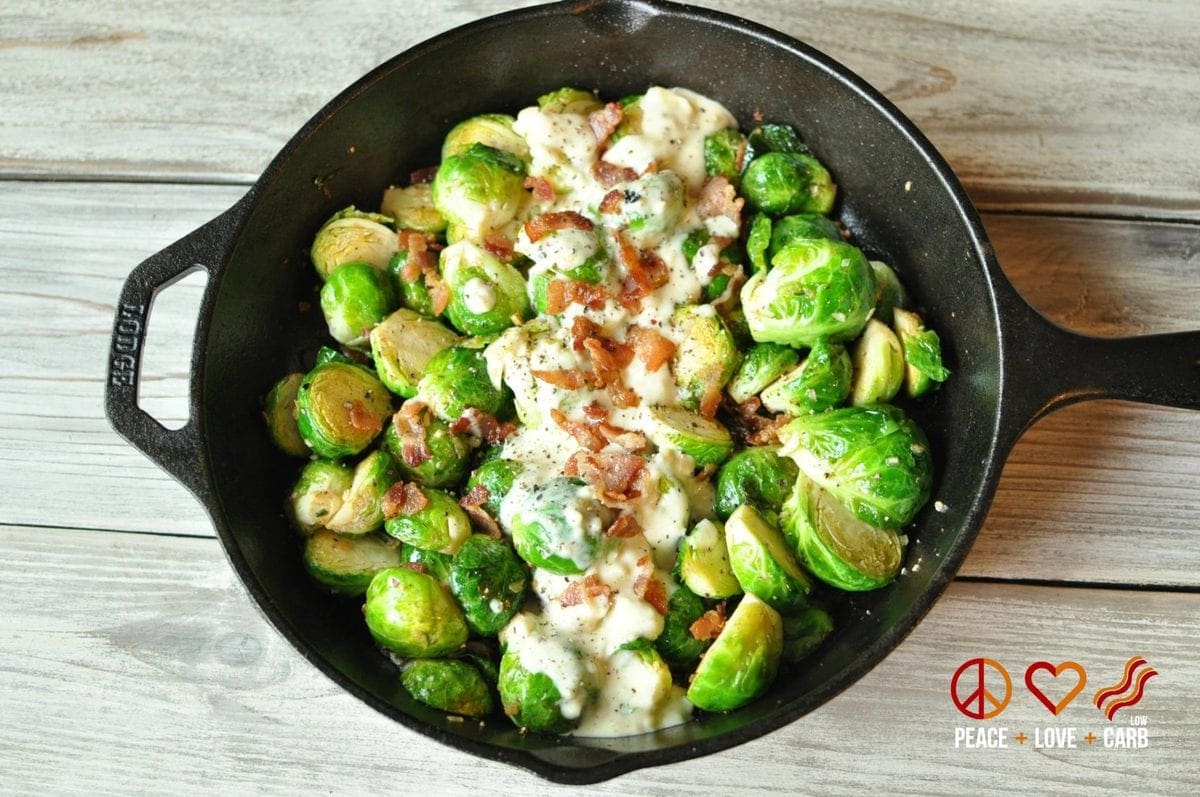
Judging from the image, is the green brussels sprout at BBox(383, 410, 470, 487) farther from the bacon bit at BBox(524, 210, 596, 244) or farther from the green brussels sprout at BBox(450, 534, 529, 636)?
the bacon bit at BBox(524, 210, 596, 244)

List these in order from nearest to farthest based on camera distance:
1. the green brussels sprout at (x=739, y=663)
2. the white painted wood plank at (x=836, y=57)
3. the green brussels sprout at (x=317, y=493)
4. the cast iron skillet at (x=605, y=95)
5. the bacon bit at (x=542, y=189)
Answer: the cast iron skillet at (x=605, y=95)
the green brussels sprout at (x=739, y=663)
the green brussels sprout at (x=317, y=493)
the bacon bit at (x=542, y=189)
the white painted wood plank at (x=836, y=57)

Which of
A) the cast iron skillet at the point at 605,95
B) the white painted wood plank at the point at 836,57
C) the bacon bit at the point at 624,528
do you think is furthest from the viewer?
the white painted wood plank at the point at 836,57

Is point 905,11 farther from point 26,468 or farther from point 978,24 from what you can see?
point 26,468

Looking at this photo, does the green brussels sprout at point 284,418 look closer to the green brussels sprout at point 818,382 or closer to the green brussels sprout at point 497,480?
the green brussels sprout at point 497,480

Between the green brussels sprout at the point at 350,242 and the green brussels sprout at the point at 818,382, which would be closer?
the green brussels sprout at the point at 818,382

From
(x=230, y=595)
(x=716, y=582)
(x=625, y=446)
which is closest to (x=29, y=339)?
(x=230, y=595)

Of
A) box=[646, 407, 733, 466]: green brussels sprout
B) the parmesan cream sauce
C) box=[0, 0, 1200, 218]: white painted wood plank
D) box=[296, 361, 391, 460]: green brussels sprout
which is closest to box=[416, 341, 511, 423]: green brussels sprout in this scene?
the parmesan cream sauce

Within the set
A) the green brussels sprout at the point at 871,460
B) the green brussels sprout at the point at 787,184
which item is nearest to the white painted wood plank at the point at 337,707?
the green brussels sprout at the point at 871,460
